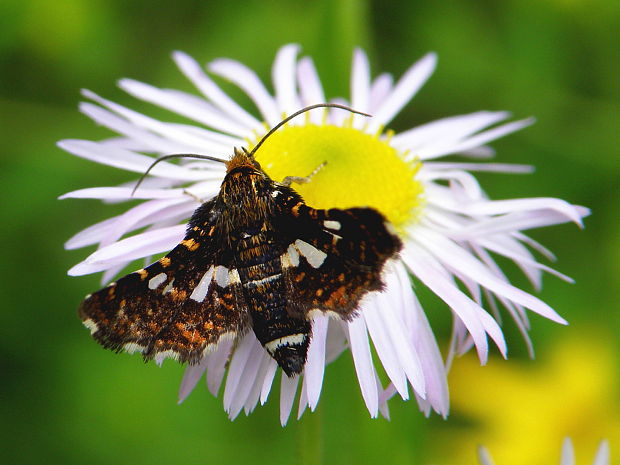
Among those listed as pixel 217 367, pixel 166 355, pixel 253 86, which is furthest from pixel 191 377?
pixel 253 86

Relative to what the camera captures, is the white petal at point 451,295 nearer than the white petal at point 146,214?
Yes

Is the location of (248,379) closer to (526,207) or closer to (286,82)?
A: (526,207)

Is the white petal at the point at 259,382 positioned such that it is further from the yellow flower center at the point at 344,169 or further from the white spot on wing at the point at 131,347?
the yellow flower center at the point at 344,169

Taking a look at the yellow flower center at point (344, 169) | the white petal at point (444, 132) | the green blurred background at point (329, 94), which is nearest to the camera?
the yellow flower center at point (344, 169)

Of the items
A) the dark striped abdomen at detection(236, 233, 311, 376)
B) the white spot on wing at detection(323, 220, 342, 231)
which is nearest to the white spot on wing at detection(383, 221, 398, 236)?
the white spot on wing at detection(323, 220, 342, 231)

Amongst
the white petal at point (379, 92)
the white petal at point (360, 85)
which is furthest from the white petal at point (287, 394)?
the white petal at point (379, 92)
